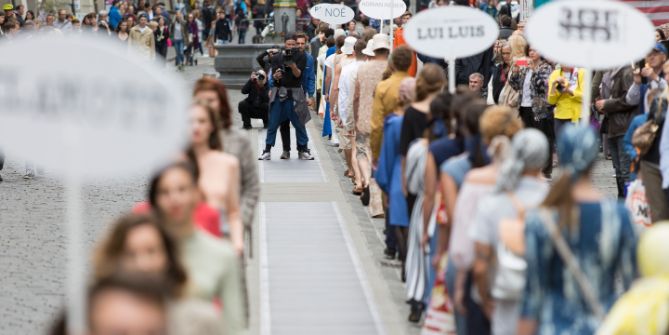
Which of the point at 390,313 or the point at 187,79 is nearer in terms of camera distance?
the point at 390,313

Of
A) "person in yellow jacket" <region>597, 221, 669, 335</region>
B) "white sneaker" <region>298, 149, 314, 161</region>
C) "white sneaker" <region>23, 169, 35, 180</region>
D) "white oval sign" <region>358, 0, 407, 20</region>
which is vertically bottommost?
"white sneaker" <region>298, 149, 314, 161</region>

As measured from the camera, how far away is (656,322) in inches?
195

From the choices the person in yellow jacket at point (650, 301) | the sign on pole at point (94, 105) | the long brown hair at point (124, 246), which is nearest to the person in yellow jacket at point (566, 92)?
the person in yellow jacket at point (650, 301)

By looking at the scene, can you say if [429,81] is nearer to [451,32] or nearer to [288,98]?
[451,32]

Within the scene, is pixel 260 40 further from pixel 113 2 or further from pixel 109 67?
pixel 109 67

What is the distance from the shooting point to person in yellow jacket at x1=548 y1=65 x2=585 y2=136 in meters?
16.0

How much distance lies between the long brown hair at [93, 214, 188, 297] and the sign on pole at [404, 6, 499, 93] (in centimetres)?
570

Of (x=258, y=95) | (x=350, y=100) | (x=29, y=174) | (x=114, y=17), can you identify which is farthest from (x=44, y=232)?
(x=114, y=17)

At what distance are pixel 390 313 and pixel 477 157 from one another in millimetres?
2805

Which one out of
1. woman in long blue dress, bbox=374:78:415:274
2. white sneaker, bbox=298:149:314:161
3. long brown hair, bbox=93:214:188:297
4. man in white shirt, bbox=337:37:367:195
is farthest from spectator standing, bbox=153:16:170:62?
long brown hair, bbox=93:214:188:297

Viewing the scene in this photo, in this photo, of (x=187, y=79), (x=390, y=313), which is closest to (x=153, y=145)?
(x=390, y=313)

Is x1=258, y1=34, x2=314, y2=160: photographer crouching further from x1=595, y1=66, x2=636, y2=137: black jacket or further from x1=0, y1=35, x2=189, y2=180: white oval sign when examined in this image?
x1=0, y1=35, x2=189, y2=180: white oval sign

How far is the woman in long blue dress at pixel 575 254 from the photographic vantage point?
579cm

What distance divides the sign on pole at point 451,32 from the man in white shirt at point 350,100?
483cm
